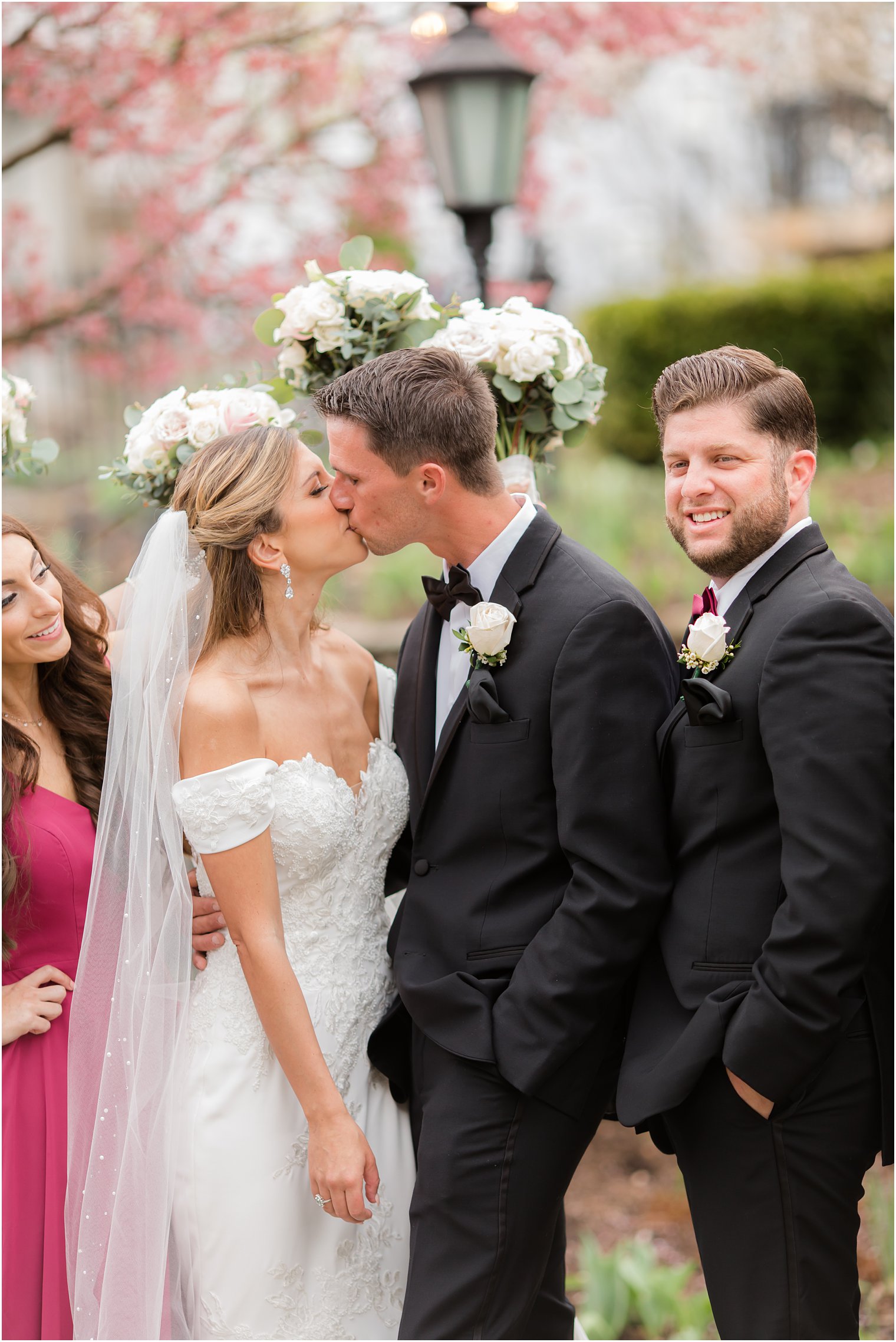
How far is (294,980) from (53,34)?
6.02 m

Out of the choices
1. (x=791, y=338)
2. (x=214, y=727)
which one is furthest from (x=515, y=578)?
(x=791, y=338)

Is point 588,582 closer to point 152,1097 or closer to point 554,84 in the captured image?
point 152,1097

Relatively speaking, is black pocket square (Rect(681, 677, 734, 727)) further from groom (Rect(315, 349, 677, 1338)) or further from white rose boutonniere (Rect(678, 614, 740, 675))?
groom (Rect(315, 349, 677, 1338))

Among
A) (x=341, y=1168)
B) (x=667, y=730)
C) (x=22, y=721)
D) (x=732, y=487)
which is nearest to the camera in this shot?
(x=732, y=487)

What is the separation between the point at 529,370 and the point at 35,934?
207 centimetres

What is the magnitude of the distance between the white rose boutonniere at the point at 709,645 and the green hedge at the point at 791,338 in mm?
9271

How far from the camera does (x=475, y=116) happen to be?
Result: 529 centimetres

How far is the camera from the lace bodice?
9.42ft

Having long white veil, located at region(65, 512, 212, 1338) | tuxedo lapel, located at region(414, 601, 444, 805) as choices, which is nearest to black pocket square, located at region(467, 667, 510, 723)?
tuxedo lapel, located at region(414, 601, 444, 805)

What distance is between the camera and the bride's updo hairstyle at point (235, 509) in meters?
3.02

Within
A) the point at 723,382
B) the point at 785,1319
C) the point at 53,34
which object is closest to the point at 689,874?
the point at 785,1319

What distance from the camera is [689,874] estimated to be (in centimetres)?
263

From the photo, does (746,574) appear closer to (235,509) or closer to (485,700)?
(485,700)

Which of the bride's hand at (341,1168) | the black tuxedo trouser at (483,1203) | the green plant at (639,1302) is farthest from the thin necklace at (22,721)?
the green plant at (639,1302)
